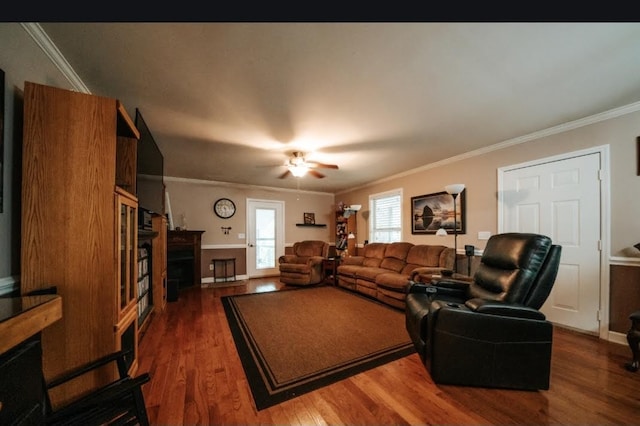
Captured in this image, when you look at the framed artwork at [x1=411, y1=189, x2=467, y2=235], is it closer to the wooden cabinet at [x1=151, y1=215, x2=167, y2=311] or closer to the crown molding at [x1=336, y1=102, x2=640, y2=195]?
the crown molding at [x1=336, y1=102, x2=640, y2=195]

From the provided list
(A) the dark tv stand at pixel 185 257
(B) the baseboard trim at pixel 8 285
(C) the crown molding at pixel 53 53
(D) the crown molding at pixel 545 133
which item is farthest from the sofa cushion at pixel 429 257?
(C) the crown molding at pixel 53 53

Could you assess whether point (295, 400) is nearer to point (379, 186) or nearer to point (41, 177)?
point (41, 177)

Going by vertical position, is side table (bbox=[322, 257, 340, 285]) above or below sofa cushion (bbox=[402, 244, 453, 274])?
below

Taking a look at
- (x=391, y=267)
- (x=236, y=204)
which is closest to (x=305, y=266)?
(x=391, y=267)

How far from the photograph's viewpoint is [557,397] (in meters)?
1.58

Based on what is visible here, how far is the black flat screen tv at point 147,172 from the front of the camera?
216cm

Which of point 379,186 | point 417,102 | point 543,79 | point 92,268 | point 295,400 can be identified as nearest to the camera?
point 92,268

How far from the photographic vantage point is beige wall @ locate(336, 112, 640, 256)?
2.34 meters

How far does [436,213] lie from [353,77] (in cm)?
311

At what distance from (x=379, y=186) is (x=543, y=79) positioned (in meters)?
3.62

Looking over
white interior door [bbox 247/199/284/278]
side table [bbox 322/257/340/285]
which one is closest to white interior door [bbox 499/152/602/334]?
side table [bbox 322/257/340/285]

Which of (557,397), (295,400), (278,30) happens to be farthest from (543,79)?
(295,400)

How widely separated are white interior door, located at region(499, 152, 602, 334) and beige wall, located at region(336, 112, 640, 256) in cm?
13

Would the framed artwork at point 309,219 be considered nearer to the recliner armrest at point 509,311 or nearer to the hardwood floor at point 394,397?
the hardwood floor at point 394,397
